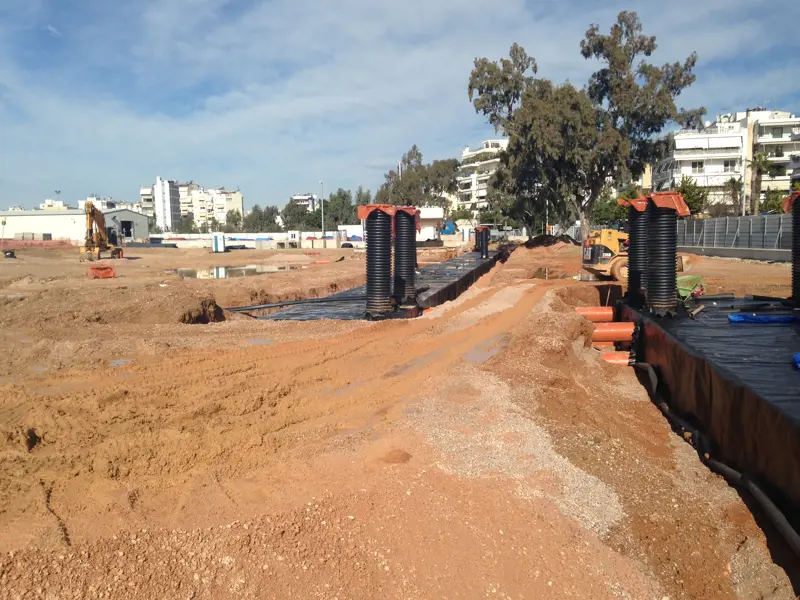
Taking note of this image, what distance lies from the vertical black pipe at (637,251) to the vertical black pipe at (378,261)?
4.65 m

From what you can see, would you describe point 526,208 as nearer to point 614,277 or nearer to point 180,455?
point 614,277

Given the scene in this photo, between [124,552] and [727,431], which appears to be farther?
[727,431]

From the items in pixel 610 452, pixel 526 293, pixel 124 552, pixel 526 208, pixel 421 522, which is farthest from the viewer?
pixel 526 208

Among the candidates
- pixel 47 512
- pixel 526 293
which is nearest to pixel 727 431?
pixel 47 512

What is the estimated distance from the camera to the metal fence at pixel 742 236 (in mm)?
29859

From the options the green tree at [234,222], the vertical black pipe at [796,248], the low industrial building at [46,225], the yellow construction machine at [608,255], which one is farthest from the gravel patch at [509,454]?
the green tree at [234,222]

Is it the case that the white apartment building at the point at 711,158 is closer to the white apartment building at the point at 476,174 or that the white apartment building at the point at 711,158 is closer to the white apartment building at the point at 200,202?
the white apartment building at the point at 476,174

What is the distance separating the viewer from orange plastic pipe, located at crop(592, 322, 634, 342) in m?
10.3

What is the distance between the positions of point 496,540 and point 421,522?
0.47 m

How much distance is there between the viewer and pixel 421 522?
152 inches

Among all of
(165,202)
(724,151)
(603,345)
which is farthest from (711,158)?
(165,202)

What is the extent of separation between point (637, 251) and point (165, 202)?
170 m

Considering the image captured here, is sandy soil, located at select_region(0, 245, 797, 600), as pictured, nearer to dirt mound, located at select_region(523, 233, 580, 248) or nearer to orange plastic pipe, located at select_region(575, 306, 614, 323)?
orange plastic pipe, located at select_region(575, 306, 614, 323)

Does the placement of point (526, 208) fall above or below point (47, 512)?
above
